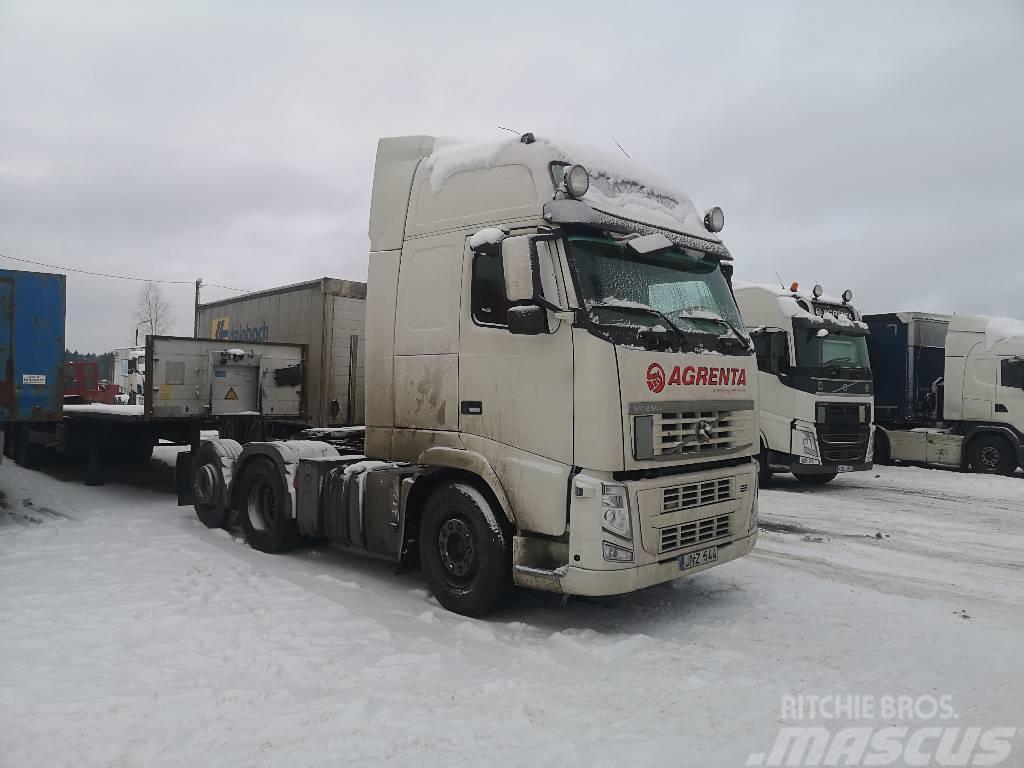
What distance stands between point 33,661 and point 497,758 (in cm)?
294

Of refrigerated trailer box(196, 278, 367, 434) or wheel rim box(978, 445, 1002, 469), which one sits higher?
refrigerated trailer box(196, 278, 367, 434)

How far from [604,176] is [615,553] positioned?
2817mm

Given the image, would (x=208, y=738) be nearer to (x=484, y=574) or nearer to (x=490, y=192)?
(x=484, y=574)

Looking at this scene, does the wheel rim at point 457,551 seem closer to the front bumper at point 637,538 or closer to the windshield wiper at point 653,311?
the front bumper at point 637,538

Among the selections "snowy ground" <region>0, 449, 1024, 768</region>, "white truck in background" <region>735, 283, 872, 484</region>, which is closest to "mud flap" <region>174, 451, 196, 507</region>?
"snowy ground" <region>0, 449, 1024, 768</region>

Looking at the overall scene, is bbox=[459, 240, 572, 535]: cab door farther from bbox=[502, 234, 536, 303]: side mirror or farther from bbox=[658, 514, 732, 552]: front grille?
bbox=[658, 514, 732, 552]: front grille

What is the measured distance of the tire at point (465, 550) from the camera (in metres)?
5.27

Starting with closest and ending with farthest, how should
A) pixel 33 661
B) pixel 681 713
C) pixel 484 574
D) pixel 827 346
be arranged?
pixel 681 713 → pixel 33 661 → pixel 484 574 → pixel 827 346

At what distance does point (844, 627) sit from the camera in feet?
17.5

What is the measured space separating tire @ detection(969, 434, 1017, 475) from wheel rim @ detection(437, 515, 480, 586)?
43.0 ft

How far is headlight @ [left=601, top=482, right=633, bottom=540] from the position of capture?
4773mm

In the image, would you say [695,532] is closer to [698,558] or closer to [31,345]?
[698,558]

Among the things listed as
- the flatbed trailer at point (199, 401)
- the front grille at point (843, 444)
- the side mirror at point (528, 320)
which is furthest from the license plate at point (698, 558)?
the front grille at point (843, 444)

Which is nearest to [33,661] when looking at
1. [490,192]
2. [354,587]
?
[354,587]
